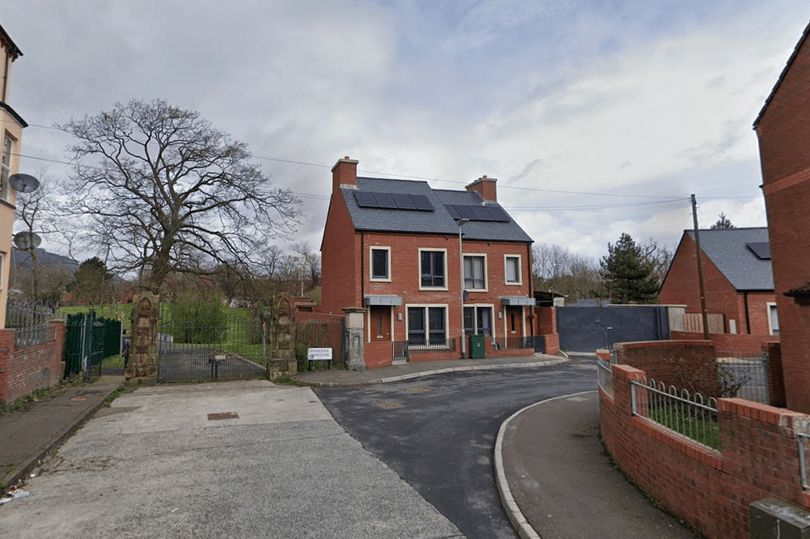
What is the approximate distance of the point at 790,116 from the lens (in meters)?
10.8

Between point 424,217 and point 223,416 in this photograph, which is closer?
point 223,416

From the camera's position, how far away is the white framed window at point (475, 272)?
26.0 m

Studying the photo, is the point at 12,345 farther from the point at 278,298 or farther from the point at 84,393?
the point at 278,298

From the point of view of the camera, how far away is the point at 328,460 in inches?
295

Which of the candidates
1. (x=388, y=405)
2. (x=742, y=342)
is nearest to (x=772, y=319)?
Answer: (x=742, y=342)

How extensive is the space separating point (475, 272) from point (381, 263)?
237 inches

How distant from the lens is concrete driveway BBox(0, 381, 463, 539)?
5090mm

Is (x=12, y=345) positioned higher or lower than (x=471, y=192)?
lower

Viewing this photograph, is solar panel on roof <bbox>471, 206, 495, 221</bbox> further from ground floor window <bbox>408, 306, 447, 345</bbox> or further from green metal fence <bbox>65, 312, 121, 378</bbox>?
green metal fence <bbox>65, 312, 121, 378</bbox>

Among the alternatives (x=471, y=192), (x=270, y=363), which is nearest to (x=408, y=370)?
(x=270, y=363)

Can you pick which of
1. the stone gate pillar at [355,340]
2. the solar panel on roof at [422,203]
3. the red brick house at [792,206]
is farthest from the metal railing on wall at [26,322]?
the red brick house at [792,206]

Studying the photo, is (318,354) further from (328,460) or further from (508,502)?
(508,502)

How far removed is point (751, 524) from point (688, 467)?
3.60 ft

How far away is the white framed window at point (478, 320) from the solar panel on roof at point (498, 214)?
20.3 feet
